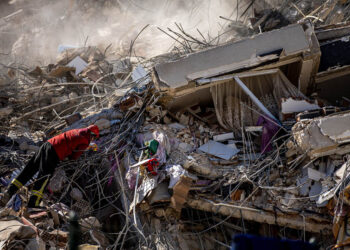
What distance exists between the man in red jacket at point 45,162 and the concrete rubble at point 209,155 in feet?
0.55

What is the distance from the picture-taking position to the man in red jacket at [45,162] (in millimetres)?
7332

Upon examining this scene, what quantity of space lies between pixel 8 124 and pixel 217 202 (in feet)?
17.8

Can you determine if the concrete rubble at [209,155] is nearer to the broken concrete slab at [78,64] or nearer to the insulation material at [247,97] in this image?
the insulation material at [247,97]

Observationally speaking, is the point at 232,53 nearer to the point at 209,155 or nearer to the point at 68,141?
the point at 209,155

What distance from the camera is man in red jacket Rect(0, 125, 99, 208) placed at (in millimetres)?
7332

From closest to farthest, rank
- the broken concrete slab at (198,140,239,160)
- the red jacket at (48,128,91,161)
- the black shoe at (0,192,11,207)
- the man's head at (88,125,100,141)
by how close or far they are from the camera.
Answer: the black shoe at (0,192,11,207), the red jacket at (48,128,91,161), the man's head at (88,125,100,141), the broken concrete slab at (198,140,239,160)

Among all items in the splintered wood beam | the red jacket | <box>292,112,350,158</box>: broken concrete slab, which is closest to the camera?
the splintered wood beam

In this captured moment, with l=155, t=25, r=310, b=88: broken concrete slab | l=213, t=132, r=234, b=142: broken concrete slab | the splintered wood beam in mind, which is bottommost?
the splintered wood beam

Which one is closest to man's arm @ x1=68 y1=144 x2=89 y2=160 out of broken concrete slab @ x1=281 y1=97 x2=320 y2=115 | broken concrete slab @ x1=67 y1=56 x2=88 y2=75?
broken concrete slab @ x1=281 y1=97 x2=320 y2=115

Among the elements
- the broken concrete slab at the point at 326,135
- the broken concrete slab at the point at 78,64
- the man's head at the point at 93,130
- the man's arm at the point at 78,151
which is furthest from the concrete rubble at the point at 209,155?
the broken concrete slab at the point at 78,64

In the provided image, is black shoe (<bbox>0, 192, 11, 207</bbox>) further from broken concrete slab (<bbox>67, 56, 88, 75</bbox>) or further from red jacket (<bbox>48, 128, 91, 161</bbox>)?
broken concrete slab (<bbox>67, 56, 88, 75</bbox>)

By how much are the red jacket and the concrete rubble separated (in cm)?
50

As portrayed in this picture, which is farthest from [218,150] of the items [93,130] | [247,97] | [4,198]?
[4,198]

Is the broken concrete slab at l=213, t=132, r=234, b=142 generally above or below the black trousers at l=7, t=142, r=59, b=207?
below
